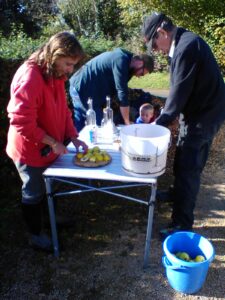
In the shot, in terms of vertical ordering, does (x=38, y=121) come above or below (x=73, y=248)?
above

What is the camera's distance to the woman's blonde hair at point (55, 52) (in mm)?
2074

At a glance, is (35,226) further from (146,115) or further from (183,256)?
(146,115)

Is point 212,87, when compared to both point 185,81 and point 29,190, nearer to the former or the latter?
point 185,81

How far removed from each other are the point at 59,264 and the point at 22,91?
4.99 ft

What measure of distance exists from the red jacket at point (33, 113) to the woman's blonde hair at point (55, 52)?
0.06 meters

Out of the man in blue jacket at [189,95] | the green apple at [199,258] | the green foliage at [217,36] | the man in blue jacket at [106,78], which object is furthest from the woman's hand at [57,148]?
the green foliage at [217,36]

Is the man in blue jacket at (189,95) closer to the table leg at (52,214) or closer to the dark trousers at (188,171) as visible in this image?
the dark trousers at (188,171)

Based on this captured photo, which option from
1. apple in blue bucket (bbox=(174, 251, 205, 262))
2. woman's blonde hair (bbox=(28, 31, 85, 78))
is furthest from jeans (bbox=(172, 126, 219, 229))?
woman's blonde hair (bbox=(28, 31, 85, 78))

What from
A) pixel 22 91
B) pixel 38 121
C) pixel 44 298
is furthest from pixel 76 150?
pixel 44 298

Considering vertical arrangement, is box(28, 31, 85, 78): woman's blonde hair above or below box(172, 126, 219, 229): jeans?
above

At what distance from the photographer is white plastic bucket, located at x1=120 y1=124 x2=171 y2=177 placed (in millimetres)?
2131

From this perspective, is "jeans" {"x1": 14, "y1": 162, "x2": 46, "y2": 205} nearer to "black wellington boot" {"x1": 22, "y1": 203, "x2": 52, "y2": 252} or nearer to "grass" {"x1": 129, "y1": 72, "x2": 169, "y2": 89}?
"black wellington boot" {"x1": 22, "y1": 203, "x2": 52, "y2": 252}

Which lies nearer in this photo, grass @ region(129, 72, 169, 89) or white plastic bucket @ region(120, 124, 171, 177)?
white plastic bucket @ region(120, 124, 171, 177)

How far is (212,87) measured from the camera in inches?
97.9
